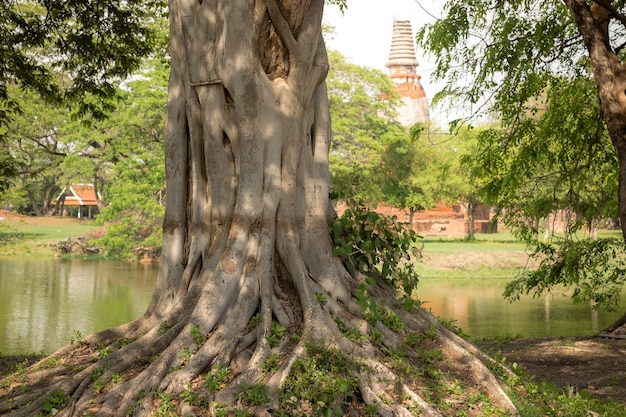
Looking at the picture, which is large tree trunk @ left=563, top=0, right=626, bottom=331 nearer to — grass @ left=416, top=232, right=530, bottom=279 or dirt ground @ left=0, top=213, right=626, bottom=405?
dirt ground @ left=0, top=213, right=626, bottom=405

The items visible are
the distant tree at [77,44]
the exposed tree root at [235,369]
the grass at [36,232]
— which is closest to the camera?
the exposed tree root at [235,369]

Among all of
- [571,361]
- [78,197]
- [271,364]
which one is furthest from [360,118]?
[271,364]

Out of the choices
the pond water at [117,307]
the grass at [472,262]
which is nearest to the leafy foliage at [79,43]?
the pond water at [117,307]

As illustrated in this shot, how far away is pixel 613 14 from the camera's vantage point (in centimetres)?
859

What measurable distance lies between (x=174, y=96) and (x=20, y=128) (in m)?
31.8

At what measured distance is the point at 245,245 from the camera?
21.2 ft

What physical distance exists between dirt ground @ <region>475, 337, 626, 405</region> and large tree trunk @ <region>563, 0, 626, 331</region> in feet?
5.78

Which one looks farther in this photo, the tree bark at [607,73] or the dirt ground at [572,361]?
the tree bark at [607,73]

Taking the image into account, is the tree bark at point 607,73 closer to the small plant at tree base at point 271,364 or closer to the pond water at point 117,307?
the small plant at tree base at point 271,364

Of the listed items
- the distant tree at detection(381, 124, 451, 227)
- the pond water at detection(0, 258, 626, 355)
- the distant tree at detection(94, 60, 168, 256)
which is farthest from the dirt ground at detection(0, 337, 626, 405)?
the distant tree at detection(381, 124, 451, 227)

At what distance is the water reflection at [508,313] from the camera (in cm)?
1809

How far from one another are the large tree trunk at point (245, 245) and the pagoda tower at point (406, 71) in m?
74.5

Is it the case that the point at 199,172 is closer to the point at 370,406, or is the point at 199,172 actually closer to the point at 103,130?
the point at 370,406

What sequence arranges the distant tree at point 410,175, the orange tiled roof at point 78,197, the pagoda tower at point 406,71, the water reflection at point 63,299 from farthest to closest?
the pagoda tower at point 406,71 → the orange tiled roof at point 78,197 → the distant tree at point 410,175 → the water reflection at point 63,299
